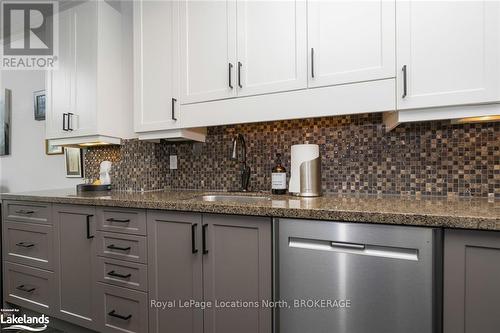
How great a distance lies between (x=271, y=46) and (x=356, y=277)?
4.02 ft

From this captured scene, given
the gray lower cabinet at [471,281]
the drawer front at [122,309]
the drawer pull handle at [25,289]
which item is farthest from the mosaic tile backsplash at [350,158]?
the drawer pull handle at [25,289]

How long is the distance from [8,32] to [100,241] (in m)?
2.62

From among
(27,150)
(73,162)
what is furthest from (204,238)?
(27,150)

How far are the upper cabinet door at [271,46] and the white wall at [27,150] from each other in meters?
2.22

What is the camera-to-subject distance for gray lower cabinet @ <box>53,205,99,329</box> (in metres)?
1.74

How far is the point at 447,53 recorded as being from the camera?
122 centimetres

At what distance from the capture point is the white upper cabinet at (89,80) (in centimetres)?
210

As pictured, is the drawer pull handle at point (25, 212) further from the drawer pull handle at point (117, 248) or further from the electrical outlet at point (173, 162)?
the electrical outlet at point (173, 162)

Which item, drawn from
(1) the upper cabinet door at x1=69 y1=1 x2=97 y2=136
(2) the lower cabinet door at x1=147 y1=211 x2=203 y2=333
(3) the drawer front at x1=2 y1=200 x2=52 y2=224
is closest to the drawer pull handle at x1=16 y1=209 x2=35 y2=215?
(3) the drawer front at x1=2 y1=200 x2=52 y2=224

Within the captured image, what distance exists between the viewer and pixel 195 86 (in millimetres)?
1771

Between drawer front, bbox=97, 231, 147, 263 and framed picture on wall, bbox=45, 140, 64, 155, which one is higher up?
framed picture on wall, bbox=45, 140, 64, 155

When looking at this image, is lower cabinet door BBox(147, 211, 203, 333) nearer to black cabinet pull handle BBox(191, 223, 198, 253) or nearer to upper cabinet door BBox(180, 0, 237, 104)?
black cabinet pull handle BBox(191, 223, 198, 253)

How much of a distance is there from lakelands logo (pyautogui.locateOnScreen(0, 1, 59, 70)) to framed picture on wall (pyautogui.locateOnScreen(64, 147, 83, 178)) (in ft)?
2.47

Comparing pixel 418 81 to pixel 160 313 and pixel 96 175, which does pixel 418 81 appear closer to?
pixel 160 313
